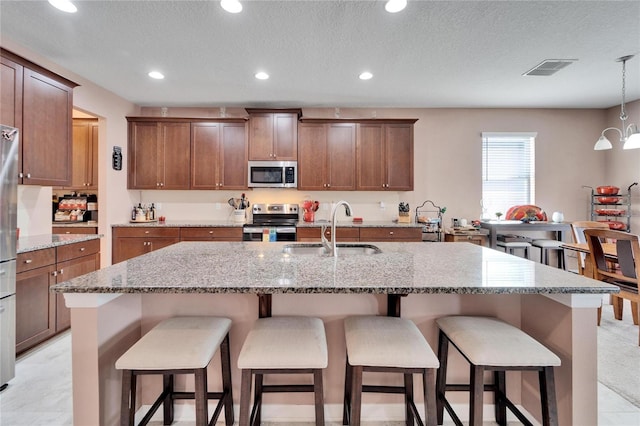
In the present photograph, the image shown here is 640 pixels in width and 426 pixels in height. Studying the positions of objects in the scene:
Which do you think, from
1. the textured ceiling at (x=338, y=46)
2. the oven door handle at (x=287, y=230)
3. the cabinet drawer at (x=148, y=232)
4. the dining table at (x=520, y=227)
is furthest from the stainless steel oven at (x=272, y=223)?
the dining table at (x=520, y=227)

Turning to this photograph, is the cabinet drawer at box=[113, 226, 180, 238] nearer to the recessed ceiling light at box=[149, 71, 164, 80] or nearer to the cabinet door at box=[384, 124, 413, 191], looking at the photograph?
the recessed ceiling light at box=[149, 71, 164, 80]

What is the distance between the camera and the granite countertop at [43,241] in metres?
2.39

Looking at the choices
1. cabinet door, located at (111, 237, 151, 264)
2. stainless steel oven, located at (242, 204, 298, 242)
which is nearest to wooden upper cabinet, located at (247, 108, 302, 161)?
stainless steel oven, located at (242, 204, 298, 242)

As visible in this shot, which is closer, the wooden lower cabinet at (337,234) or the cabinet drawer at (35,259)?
the cabinet drawer at (35,259)

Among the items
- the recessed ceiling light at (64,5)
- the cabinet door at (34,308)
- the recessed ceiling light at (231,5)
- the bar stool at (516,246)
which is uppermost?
the recessed ceiling light at (64,5)

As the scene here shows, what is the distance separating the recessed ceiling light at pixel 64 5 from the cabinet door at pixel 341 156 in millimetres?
2878

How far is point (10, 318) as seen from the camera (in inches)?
82.3

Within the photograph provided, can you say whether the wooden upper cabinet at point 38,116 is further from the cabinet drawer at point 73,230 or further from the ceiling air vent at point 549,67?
the ceiling air vent at point 549,67

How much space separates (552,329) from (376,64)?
2.80 metres

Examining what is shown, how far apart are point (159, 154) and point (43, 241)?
2044 millimetres

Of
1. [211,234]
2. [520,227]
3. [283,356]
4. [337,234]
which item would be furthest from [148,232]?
[520,227]

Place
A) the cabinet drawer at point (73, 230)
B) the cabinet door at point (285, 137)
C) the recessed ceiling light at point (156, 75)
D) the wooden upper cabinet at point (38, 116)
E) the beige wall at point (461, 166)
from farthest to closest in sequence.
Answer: the beige wall at point (461, 166) → the cabinet door at point (285, 137) → the cabinet drawer at point (73, 230) → the recessed ceiling light at point (156, 75) → the wooden upper cabinet at point (38, 116)

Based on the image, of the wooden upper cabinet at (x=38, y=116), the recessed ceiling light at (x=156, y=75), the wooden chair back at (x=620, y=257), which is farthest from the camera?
the recessed ceiling light at (x=156, y=75)

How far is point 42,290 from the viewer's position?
103 inches
